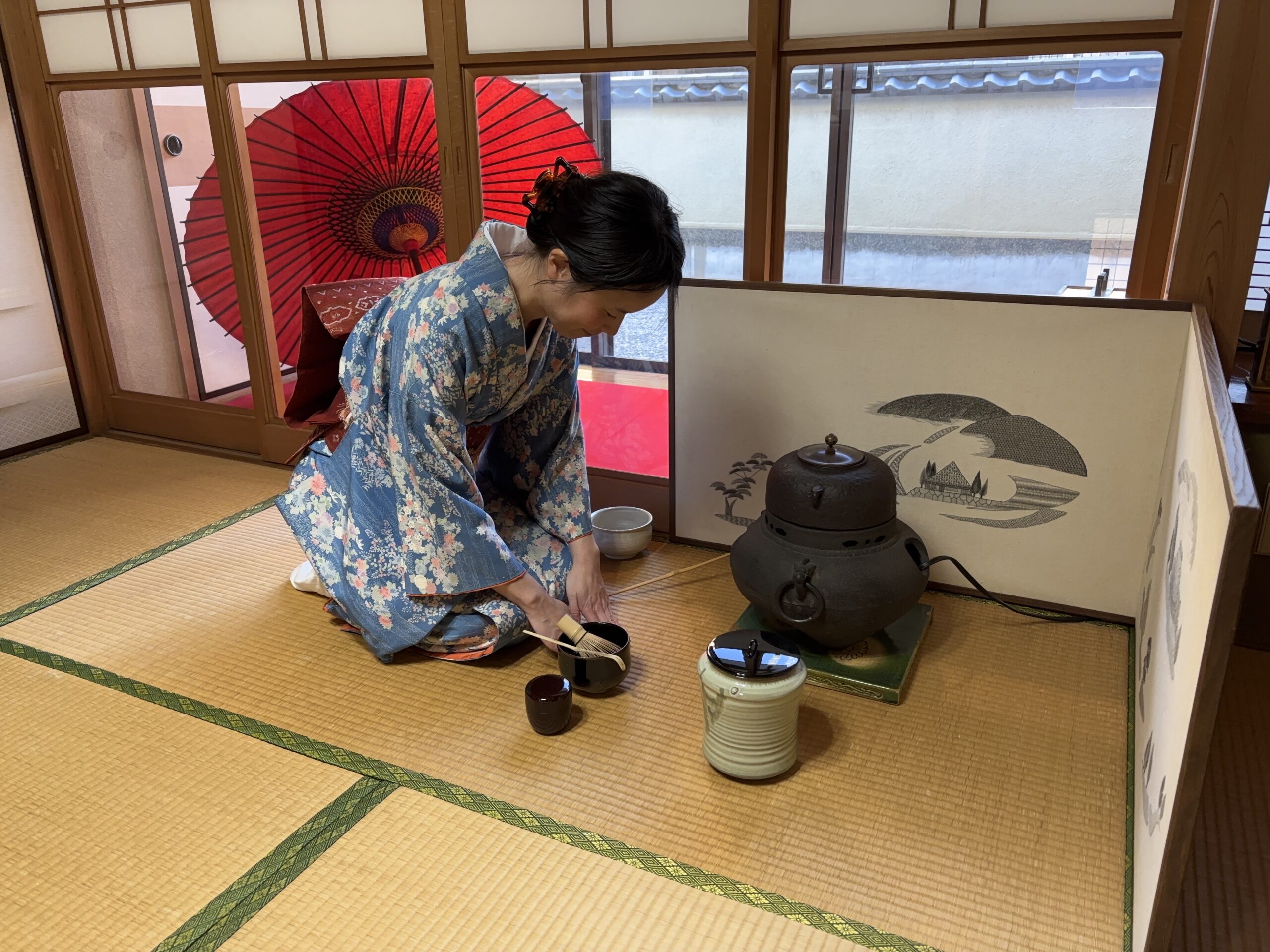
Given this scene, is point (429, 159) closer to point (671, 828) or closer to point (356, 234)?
point (356, 234)

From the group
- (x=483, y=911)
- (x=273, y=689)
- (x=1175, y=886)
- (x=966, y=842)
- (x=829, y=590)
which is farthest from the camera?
(x=273, y=689)

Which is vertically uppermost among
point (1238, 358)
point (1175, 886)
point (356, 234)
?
point (356, 234)

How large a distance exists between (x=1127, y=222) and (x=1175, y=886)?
148 cm

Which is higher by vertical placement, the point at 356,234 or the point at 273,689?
the point at 356,234

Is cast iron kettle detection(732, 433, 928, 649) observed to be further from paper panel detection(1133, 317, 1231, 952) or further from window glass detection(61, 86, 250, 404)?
window glass detection(61, 86, 250, 404)

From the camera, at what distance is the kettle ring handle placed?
1.90 metres

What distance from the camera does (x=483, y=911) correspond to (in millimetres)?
1447

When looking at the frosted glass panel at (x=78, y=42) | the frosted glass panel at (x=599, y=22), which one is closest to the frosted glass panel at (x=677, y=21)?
the frosted glass panel at (x=599, y=22)

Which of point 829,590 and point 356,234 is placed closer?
point 829,590

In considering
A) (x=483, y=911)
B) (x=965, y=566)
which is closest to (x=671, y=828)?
(x=483, y=911)

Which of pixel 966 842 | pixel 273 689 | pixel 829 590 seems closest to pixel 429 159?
pixel 273 689

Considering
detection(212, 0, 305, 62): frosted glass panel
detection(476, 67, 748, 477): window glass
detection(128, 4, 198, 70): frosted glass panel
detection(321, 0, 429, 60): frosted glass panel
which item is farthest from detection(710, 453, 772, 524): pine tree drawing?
detection(128, 4, 198, 70): frosted glass panel

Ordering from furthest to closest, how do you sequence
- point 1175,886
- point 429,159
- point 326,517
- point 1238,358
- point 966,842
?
point 429,159 < point 326,517 < point 1238,358 < point 966,842 < point 1175,886

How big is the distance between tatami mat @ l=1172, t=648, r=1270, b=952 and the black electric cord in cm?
34
